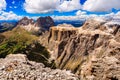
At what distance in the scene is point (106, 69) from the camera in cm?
6888

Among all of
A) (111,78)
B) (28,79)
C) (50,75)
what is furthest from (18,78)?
(111,78)

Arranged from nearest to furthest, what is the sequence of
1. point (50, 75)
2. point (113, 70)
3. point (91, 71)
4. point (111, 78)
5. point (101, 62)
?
point (50, 75)
point (111, 78)
point (113, 70)
point (91, 71)
point (101, 62)

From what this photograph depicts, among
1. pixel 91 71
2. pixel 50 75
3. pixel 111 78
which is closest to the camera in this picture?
pixel 50 75

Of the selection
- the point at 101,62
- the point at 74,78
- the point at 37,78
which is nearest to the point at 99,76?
the point at 101,62

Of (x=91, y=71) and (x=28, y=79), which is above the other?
(x=28, y=79)

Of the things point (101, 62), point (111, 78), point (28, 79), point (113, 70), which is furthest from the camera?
point (101, 62)

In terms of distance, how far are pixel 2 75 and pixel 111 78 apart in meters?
35.1

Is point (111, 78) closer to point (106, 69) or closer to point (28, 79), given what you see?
point (106, 69)

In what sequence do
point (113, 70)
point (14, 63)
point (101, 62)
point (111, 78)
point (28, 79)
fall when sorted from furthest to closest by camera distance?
point (101, 62), point (113, 70), point (111, 78), point (14, 63), point (28, 79)

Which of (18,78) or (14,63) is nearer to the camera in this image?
(18,78)

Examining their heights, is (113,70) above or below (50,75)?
below

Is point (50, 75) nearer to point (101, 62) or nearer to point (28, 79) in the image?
point (28, 79)

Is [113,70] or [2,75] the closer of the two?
[2,75]

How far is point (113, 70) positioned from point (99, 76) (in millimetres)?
5003
